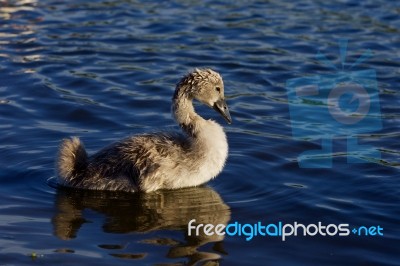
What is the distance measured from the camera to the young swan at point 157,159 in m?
9.20

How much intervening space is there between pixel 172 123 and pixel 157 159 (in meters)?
2.48

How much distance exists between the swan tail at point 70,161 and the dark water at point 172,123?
0.66 feet

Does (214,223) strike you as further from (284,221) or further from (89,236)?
(89,236)

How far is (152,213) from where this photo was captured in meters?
8.74
